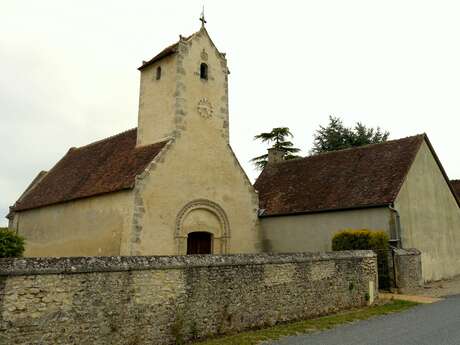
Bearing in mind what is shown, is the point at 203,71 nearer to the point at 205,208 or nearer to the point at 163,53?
the point at 163,53

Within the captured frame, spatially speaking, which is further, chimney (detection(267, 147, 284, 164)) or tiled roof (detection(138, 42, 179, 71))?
chimney (detection(267, 147, 284, 164))

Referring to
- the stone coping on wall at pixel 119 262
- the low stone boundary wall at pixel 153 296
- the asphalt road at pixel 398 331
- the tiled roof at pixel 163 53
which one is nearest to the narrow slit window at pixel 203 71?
the tiled roof at pixel 163 53

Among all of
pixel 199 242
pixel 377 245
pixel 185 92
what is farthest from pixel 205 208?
pixel 377 245

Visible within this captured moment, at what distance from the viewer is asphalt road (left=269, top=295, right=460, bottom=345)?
334 inches

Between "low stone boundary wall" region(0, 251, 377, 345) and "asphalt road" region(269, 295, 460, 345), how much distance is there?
1.47 m

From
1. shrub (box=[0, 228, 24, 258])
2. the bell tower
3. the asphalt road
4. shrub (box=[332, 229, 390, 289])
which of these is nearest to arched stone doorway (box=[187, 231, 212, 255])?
the bell tower

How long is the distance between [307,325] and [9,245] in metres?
9.06

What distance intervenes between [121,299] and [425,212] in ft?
54.8

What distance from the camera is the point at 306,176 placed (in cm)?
2355

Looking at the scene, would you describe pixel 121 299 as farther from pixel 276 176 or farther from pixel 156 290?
pixel 276 176

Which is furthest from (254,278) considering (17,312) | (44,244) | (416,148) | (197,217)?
(44,244)

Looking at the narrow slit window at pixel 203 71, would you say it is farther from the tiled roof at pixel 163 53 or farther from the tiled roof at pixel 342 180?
the tiled roof at pixel 342 180

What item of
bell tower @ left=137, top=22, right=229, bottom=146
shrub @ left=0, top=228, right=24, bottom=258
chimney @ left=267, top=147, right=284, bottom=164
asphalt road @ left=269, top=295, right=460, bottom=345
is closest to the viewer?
asphalt road @ left=269, top=295, right=460, bottom=345

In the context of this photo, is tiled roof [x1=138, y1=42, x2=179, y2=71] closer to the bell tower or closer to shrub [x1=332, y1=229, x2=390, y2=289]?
the bell tower
